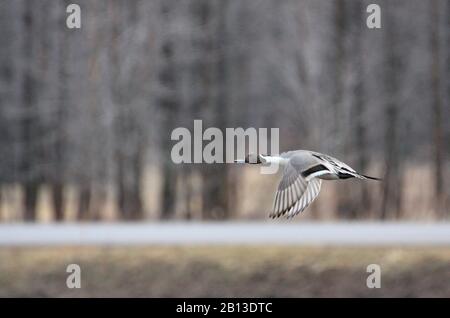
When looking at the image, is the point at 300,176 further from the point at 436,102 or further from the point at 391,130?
the point at 391,130

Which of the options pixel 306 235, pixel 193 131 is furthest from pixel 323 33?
pixel 306 235

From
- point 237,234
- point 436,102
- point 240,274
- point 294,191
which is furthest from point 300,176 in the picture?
point 436,102

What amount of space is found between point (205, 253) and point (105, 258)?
54.2 inches

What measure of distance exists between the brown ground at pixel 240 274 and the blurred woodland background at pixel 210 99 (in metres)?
3.21

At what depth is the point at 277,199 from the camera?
7.22 meters

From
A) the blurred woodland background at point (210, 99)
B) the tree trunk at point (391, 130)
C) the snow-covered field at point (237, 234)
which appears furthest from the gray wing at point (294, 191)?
the tree trunk at point (391, 130)

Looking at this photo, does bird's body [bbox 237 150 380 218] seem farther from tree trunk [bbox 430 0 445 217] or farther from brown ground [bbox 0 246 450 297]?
tree trunk [bbox 430 0 445 217]

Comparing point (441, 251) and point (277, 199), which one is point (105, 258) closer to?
point (441, 251)

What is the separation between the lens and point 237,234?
13750 mm

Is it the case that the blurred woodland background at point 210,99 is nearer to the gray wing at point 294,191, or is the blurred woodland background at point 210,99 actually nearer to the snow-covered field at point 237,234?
the snow-covered field at point 237,234

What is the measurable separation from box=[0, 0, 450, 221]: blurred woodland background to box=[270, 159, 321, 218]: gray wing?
7.98 meters

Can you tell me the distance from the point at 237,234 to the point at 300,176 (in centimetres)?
648

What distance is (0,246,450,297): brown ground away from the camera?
491 inches

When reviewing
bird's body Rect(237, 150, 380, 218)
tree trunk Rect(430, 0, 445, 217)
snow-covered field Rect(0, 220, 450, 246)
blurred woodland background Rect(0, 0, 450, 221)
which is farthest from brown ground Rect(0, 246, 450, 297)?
bird's body Rect(237, 150, 380, 218)
